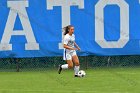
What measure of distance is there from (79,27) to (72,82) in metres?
4.33

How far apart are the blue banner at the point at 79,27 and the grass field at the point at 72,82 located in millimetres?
743

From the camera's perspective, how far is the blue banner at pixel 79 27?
1816 centimetres

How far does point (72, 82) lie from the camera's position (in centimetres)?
1427

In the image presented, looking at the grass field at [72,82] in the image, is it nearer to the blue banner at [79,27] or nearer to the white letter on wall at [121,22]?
the blue banner at [79,27]

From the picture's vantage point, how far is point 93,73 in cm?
1716

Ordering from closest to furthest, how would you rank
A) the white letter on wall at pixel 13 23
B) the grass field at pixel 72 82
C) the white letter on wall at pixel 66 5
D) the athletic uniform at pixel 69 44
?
the grass field at pixel 72 82 < the athletic uniform at pixel 69 44 < the white letter on wall at pixel 13 23 < the white letter on wall at pixel 66 5

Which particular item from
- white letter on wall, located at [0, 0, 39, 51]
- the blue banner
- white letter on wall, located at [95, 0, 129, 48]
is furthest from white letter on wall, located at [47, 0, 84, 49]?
white letter on wall, located at [0, 0, 39, 51]

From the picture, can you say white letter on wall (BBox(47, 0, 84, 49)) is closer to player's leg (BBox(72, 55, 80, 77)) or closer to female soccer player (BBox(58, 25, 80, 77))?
female soccer player (BBox(58, 25, 80, 77))

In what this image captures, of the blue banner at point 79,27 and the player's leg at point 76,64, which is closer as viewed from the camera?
the player's leg at point 76,64

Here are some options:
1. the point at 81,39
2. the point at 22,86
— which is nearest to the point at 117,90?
the point at 22,86

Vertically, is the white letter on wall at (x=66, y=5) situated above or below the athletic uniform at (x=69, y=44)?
above

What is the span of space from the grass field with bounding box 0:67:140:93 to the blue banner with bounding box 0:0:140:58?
2.44 ft

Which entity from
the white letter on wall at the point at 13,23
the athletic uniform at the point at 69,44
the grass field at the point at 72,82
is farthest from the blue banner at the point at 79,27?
the athletic uniform at the point at 69,44

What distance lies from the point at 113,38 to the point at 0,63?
423 centimetres
